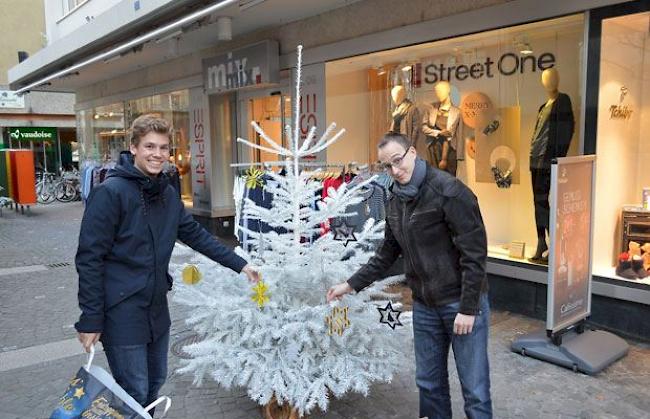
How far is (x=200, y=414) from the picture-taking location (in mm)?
3727

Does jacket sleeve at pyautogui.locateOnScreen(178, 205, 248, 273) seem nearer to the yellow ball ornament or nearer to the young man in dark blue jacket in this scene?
the yellow ball ornament

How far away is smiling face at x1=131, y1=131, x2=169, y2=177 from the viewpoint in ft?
8.52

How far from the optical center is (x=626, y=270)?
5.41 m

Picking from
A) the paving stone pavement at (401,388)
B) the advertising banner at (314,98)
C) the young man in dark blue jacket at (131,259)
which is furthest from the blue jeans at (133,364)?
the advertising banner at (314,98)

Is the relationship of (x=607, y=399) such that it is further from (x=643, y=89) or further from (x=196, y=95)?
(x=196, y=95)

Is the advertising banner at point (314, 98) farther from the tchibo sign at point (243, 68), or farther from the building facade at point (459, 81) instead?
the tchibo sign at point (243, 68)

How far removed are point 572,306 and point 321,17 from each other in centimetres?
522

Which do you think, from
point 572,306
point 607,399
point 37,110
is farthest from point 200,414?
point 37,110

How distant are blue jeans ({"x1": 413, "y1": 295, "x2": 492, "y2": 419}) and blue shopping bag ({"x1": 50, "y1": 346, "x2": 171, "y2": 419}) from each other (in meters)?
1.47

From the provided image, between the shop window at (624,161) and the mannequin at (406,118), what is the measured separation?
94.2 inches

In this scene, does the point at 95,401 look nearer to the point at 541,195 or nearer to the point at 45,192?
the point at 541,195

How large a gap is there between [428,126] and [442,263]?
16.0 feet

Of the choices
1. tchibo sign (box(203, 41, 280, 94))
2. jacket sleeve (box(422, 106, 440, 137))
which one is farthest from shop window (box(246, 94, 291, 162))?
jacket sleeve (box(422, 106, 440, 137))

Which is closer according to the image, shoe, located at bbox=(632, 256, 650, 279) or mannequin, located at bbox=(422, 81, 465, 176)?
shoe, located at bbox=(632, 256, 650, 279)
